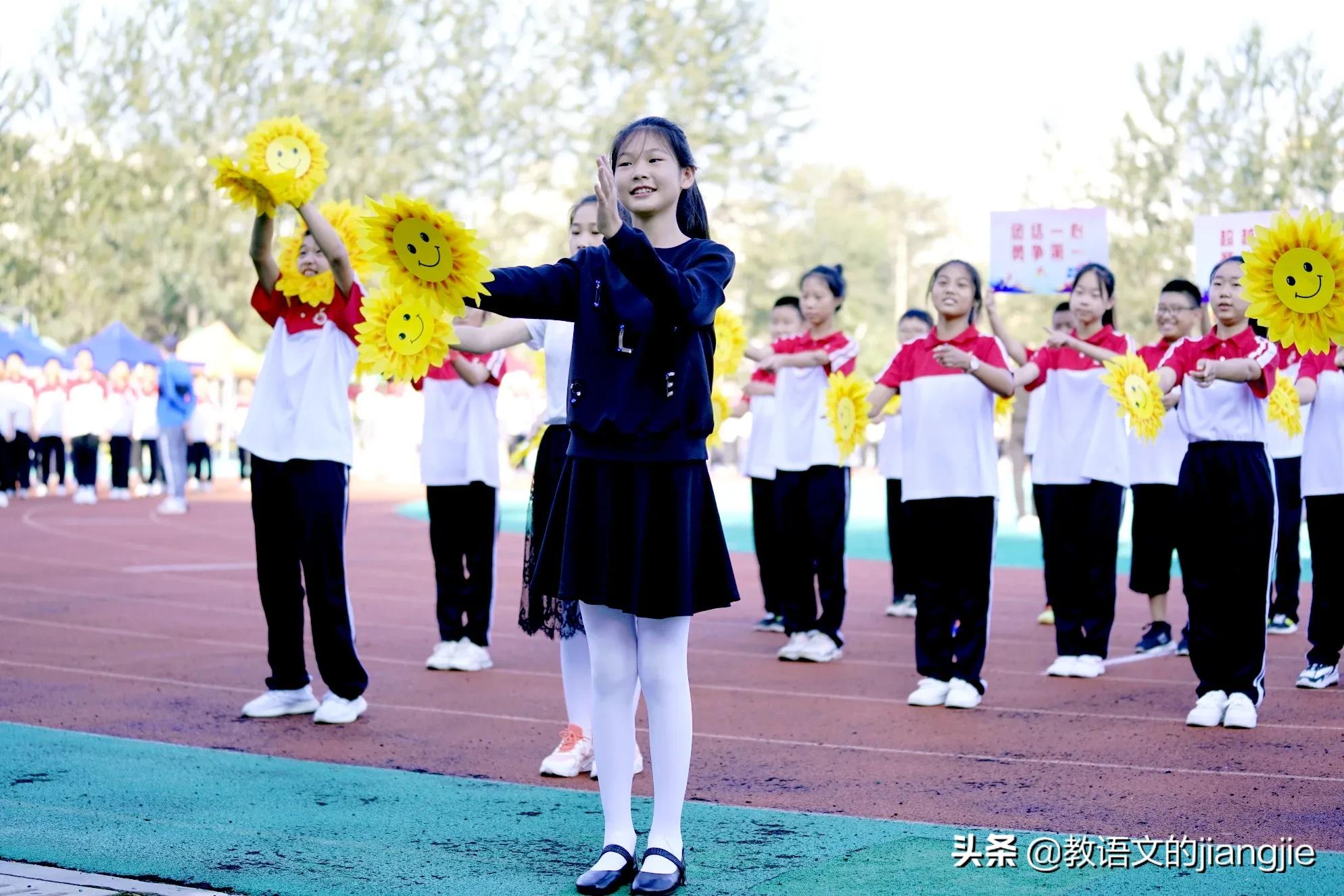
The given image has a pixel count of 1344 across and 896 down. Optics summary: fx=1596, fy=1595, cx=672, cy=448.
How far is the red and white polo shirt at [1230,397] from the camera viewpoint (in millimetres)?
6840

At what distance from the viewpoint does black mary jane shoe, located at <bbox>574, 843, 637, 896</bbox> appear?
14.0 feet

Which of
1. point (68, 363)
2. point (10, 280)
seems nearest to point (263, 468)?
point (68, 363)

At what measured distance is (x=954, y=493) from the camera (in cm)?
759

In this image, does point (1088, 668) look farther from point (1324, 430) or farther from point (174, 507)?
point (174, 507)

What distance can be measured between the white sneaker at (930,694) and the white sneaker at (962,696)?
35mm

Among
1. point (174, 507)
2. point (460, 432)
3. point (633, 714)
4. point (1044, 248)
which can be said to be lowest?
point (174, 507)

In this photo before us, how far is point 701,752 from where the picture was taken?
643 cm

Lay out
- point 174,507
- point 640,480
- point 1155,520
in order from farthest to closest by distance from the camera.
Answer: point 174,507, point 1155,520, point 640,480

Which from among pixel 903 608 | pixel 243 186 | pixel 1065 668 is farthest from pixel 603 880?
pixel 903 608

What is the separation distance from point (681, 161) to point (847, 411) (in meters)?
4.66

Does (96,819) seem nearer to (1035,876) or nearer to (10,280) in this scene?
(1035,876)

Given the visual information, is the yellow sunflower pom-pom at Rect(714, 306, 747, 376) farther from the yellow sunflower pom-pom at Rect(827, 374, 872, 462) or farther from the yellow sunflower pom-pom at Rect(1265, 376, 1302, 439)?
the yellow sunflower pom-pom at Rect(1265, 376, 1302, 439)

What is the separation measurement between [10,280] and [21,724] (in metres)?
36.7

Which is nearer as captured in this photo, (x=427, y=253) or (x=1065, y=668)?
(x=427, y=253)
